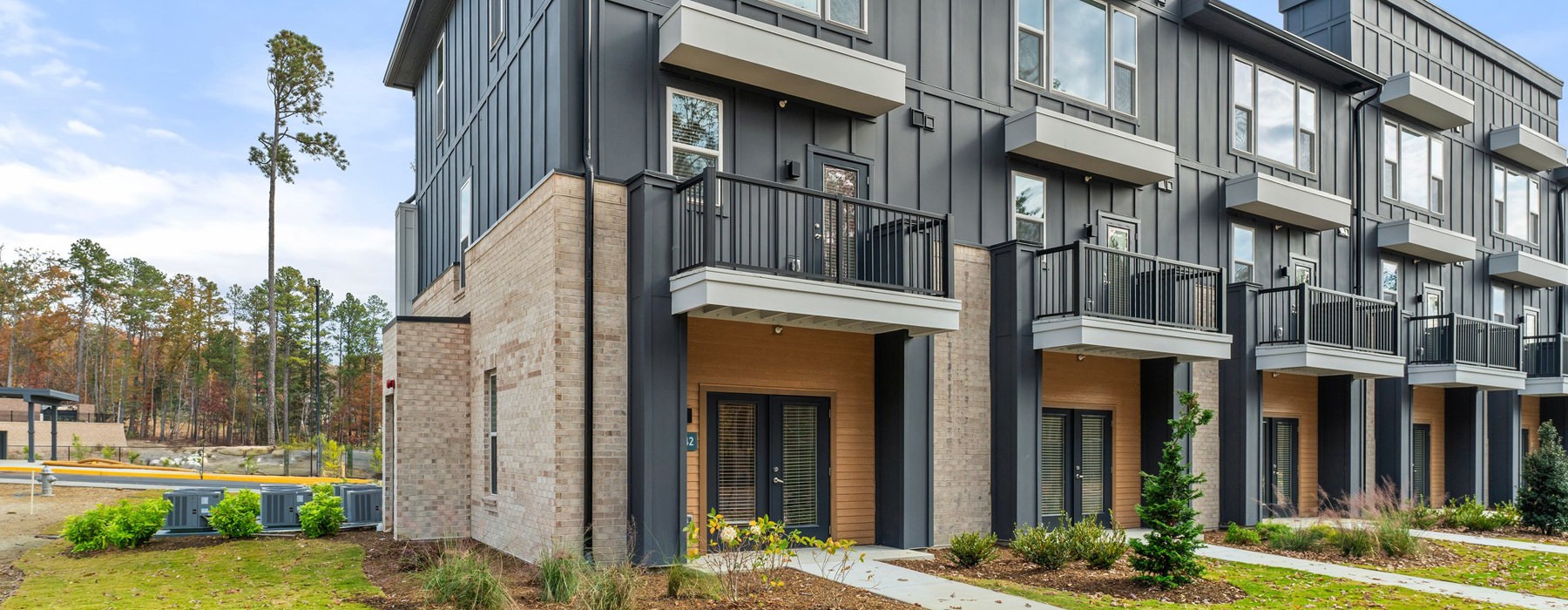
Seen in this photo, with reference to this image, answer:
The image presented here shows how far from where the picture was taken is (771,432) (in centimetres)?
1301

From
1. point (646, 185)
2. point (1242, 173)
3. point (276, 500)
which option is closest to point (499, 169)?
point (646, 185)

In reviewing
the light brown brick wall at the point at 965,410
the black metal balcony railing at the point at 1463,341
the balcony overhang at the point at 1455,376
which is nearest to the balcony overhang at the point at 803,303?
the light brown brick wall at the point at 965,410

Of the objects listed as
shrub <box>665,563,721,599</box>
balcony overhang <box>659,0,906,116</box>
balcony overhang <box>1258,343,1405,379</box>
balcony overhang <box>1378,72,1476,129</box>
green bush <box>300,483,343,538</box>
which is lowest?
green bush <box>300,483,343,538</box>

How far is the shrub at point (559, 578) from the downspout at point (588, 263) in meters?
1.14

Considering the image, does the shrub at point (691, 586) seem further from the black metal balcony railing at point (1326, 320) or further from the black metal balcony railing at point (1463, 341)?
the black metal balcony railing at point (1463, 341)

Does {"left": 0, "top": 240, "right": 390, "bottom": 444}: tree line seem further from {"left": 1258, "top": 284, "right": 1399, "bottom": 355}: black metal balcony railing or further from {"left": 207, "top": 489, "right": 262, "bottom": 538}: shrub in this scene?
{"left": 1258, "top": 284, "right": 1399, "bottom": 355}: black metal balcony railing

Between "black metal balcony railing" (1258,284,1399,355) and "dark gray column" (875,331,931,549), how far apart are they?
772cm

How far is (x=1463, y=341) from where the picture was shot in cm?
2212

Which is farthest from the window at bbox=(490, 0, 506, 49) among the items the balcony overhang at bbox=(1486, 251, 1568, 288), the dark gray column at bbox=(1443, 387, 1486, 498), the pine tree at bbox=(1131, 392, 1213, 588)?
the balcony overhang at bbox=(1486, 251, 1568, 288)

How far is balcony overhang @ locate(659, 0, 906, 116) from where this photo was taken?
38.2 feet

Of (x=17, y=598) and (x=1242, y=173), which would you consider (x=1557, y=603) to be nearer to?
(x=1242, y=173)

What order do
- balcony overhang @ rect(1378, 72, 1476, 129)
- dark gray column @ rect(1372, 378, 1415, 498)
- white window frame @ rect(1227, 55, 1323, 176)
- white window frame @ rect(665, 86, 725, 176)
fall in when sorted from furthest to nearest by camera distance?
balcony overhang @ rect(1378, 72, 1476, 129) < dark gray column @ rect(1372, 378, 1415, 498) < white window frame @ rect(1227, 55, 1323, 176) < white window frame @ rect(665, 86, 725, 176)

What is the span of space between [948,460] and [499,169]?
765cm

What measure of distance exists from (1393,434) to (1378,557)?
26.9ft
